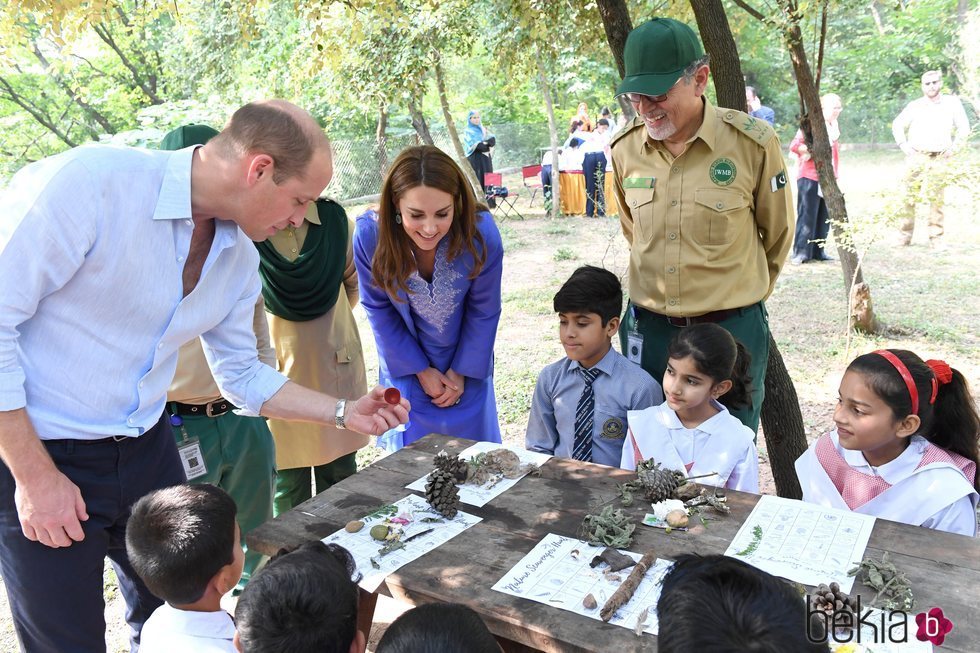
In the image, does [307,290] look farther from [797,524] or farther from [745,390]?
[797,524]

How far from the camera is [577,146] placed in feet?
44.7

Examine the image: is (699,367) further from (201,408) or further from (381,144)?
(381,144)

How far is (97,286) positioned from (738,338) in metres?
2.26

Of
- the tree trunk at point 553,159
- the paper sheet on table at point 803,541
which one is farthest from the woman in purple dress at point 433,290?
the tree trunk at point 553,159

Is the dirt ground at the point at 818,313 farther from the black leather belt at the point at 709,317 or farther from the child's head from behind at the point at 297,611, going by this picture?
the black leather belt at the point at 709,317

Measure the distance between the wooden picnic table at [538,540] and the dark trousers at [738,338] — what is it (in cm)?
83

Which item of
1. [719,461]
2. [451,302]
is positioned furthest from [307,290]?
[719,461]

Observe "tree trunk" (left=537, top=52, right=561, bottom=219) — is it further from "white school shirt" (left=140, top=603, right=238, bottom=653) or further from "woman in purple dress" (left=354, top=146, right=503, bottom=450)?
"white school shirt" (left=140, top=603, right=238, bottom=653)

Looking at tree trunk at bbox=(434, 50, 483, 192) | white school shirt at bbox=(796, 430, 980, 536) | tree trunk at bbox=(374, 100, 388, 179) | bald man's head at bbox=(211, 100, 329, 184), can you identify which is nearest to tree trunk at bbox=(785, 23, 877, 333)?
white school shirt at bbox=(796, 430, 980, 536)

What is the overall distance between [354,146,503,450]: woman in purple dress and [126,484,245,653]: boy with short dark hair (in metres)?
1.33

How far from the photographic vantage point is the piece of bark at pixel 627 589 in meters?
1.68

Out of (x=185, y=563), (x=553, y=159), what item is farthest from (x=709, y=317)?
(x=553, y=159)

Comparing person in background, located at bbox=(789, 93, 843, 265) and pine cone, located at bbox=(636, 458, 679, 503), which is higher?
person in background, located at bbox=(789, 93, 843, 265)

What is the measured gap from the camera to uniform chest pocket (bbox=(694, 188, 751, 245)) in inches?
114
